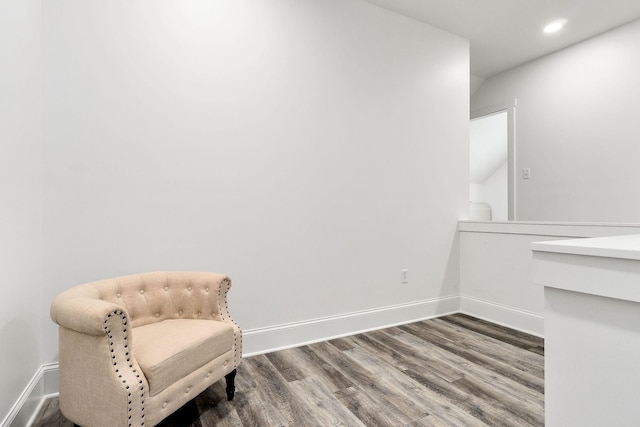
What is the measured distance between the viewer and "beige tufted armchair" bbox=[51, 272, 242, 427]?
1265 mm

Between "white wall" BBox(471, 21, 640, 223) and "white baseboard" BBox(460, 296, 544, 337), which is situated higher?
"white wall" BBox(471, 21, 640, 223)

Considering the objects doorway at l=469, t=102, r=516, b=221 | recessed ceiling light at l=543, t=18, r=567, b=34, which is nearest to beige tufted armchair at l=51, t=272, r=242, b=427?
recessed ceiling light at l=543, t=18, r=567, b=34

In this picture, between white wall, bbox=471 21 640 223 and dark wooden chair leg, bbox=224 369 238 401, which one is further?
white wall, bbox=471 21 640 223

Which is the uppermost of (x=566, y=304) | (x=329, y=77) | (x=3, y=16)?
(x=329, y=77)

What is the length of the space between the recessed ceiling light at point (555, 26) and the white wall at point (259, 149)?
0.77 meters

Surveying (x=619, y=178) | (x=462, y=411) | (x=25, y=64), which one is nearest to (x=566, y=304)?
(x=462, y=411)

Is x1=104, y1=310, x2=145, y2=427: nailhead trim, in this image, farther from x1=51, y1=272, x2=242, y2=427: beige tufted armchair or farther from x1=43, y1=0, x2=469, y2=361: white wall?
x1=43, y1=0, x2=469, y2=361: white wall

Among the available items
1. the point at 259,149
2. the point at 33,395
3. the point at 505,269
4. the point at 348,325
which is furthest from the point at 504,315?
the point at 33,395

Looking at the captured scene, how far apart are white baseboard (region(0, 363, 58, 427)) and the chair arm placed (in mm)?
548

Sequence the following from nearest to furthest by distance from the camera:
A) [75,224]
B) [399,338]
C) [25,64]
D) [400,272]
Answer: [25,64]
[75,224]
[399,338]
[400,272]

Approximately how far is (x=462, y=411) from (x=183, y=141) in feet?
7.45

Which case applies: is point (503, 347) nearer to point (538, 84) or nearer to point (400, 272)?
point (400, 272)

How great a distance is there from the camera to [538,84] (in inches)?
155

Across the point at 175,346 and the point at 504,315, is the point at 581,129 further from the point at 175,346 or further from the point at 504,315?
the point at 175,346
